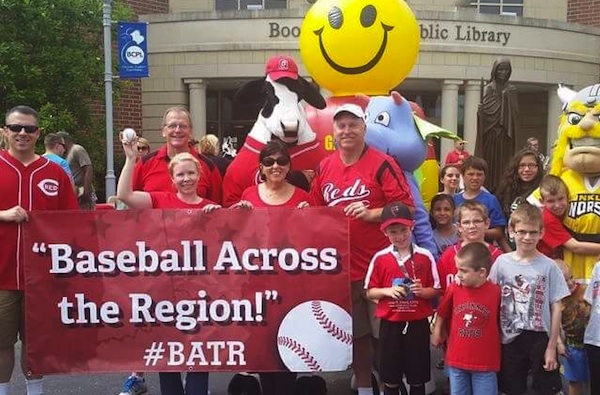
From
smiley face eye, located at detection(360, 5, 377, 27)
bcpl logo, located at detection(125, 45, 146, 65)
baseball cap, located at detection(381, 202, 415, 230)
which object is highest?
bcpl logo, located at detection(125, 45, 146, 65)

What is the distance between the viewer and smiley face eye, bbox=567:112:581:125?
13.4 feet

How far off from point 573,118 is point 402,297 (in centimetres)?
178

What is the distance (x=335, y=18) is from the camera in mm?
5465

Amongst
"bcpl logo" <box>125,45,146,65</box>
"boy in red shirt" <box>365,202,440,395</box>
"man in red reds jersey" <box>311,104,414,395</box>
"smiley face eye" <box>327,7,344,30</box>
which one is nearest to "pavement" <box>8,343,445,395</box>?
"man in red reds jersey" <box>311,104,414,395</box>

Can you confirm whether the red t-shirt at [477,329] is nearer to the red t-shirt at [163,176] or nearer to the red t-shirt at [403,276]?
the red t-shirt at [403,276]

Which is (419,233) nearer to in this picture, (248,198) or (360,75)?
(248,198)

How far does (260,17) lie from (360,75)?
9412mm

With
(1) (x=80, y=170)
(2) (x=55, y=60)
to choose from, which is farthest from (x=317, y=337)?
(2) (x=55, y=60)

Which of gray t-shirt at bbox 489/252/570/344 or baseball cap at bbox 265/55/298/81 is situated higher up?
baseball cap at bbox 265/55/298/81

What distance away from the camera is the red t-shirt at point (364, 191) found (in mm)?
3678

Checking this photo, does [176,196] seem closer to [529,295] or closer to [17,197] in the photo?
[17,197]

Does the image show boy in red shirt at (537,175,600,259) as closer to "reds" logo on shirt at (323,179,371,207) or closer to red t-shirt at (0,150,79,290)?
"reds" logo on shirt at (323,179,371,207)

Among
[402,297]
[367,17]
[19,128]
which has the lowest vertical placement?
[402,297]

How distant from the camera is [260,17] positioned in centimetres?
1433
